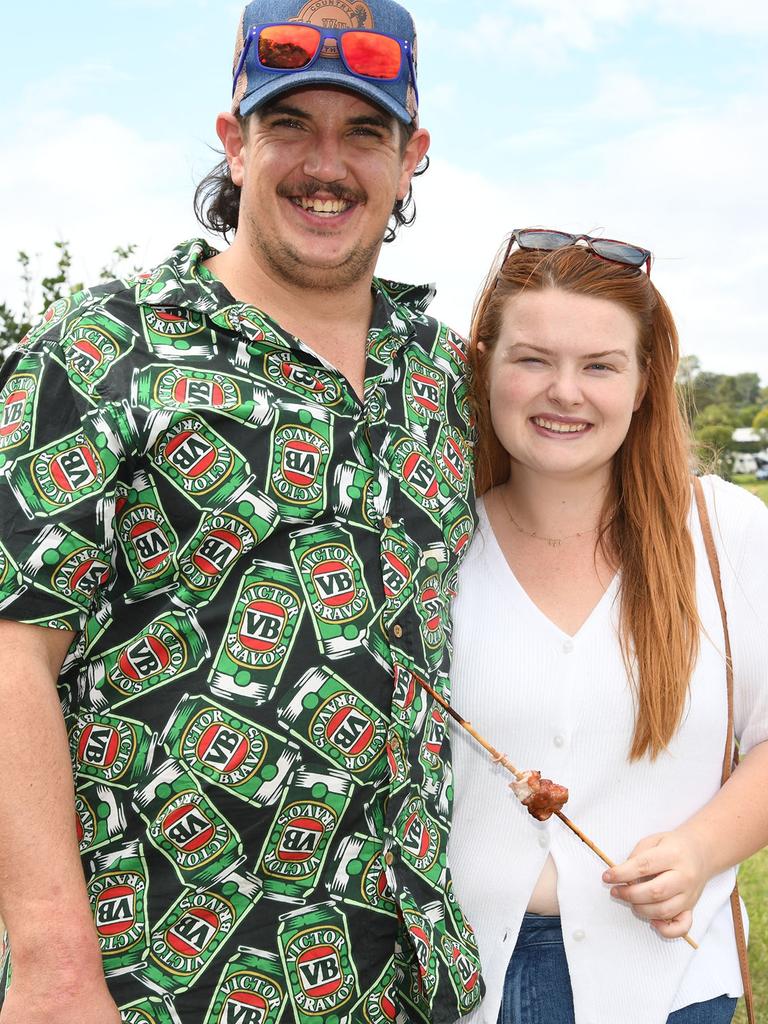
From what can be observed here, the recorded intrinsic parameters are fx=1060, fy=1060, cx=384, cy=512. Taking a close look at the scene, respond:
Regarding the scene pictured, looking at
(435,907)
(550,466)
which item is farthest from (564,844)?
(550,466)

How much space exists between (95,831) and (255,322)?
1.30m

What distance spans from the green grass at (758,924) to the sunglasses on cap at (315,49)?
4.28m

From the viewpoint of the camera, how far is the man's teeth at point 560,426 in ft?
9.71

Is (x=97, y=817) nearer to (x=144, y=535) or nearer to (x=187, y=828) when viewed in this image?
(x=187, y=828)

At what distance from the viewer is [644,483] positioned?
308 centimetres

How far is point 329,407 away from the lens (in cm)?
269

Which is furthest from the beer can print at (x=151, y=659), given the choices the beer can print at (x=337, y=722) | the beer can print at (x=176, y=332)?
the beer can print at (x=176, y=332)

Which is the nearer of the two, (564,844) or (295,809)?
(295,809)

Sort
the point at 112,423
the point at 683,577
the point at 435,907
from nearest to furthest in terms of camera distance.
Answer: the point at 112,423
the point at 435,907
the point at 683,577

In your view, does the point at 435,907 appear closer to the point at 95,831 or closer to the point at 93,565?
the point at 95,831

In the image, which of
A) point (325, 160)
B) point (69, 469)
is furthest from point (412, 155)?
point (69, 469)

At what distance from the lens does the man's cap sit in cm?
280

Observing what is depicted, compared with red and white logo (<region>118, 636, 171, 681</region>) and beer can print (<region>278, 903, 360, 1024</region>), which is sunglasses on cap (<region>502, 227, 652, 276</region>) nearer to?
red and white logo (<region>118, 636, 171, 681</region>)

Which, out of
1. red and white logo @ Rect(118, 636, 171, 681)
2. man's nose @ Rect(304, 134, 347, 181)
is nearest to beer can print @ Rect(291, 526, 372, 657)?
red and white logo @ Rect(118, 636, 171, 681)
